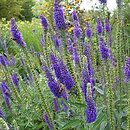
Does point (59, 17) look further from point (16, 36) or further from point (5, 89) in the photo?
point (5, 89)

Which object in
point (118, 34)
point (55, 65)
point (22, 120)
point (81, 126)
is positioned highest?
point (118, 34)

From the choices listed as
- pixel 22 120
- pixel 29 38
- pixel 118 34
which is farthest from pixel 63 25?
pixel 29 38

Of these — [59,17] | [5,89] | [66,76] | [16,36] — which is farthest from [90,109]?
[5,89]

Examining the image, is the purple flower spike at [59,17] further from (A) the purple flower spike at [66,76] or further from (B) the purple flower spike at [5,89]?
(B) the purple flower spike at [5,89]

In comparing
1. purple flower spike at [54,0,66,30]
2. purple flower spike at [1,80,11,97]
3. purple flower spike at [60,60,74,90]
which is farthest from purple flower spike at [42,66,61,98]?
purple flower spike at [1,80,11,97]

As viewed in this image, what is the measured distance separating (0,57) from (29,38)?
6.56 meters

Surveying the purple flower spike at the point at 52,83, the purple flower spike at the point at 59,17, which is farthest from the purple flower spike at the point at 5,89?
the purple flower spike at the point at 59,17

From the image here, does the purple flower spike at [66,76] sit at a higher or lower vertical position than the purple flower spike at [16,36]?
lower

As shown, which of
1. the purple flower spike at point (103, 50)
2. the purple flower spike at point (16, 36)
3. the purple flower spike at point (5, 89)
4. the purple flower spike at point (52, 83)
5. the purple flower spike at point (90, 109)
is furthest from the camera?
the purple flower spike at point (5, 89)

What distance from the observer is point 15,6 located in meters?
17.5

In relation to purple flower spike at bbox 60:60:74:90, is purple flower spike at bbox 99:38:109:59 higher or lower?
higher

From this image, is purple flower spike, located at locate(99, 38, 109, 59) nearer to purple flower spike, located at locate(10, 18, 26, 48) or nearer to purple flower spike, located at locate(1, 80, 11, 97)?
purple flower spike, located at locate(10, 18, 26, 48)

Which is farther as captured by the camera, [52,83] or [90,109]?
[52,83]

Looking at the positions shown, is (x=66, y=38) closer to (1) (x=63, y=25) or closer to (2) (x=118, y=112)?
(1) (x=63, y=25)
